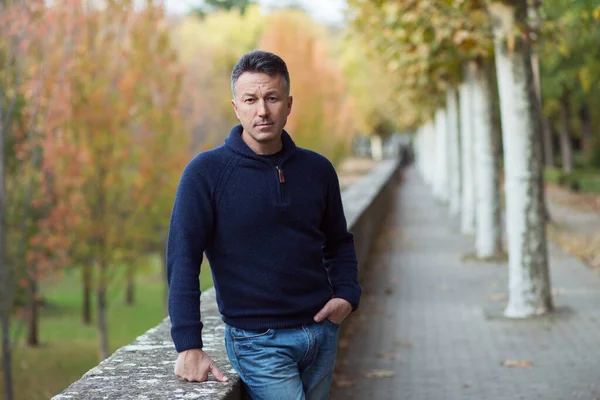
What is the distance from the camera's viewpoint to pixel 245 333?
3602mm

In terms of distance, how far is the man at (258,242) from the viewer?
3.48 metres

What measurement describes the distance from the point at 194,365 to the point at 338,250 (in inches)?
29.9

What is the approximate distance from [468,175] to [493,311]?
34.2ft

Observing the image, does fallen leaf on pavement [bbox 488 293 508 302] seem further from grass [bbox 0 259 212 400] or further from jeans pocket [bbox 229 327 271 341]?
grass [bbox 0 259 212 400]

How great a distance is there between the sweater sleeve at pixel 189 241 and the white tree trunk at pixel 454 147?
24041 millimetres

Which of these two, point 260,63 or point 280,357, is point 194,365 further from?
point 260,63

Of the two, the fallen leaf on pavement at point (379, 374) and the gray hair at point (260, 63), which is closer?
the gray hair at point (260, 63)

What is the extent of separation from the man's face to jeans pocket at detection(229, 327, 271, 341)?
654 millimetres

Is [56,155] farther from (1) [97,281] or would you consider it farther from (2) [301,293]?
(2) [301,293]

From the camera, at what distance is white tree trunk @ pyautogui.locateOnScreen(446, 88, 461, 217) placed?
89.9 ft

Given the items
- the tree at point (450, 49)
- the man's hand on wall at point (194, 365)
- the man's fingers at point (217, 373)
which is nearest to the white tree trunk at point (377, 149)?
the tree at point (450, 49)

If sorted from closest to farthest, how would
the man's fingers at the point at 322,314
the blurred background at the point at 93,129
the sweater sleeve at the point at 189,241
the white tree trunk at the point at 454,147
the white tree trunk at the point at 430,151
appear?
the sweater sleeve at the point at 189,241 → the man's fingers at the point at 322,314 → the blurred background at the point at 93,129 → the white tree trunk at the point at 454,147 → the white tree trunk at the point at 430,151

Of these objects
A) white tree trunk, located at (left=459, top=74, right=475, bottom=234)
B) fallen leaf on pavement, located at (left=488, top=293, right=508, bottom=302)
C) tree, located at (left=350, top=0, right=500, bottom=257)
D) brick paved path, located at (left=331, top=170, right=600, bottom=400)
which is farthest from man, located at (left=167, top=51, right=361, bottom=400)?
white tree trunk, located at (left=459, top=74, right=475, bottom=234)

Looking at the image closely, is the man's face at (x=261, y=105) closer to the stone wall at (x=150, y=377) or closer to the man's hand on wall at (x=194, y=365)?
the man's hand on wall at (x=194, y=365)
